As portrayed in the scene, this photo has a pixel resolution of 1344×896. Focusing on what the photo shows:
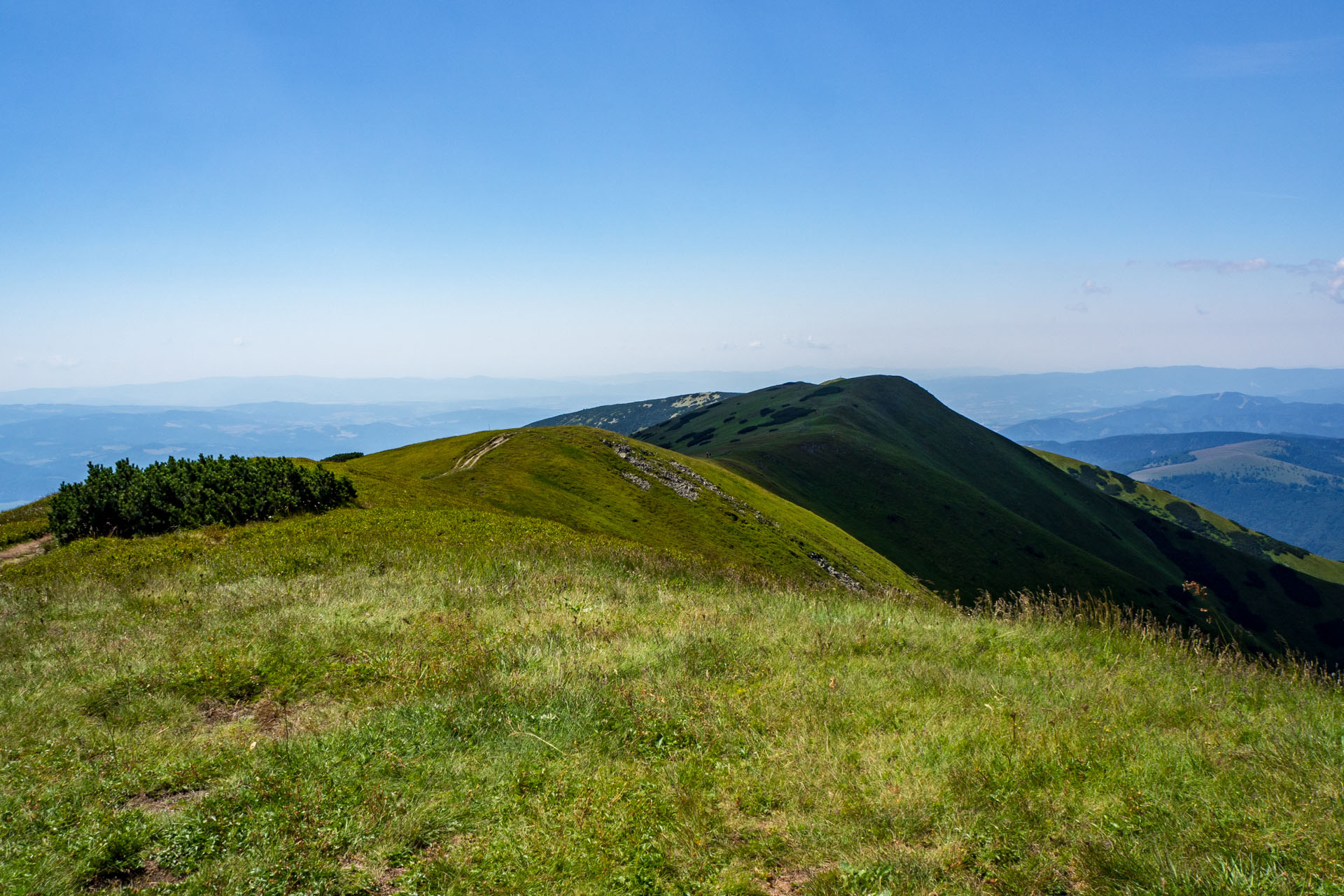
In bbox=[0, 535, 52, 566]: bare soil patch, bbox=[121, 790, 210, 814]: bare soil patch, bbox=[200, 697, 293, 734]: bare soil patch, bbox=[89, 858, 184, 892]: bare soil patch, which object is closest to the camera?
bbox=[89, 858, 184, 892]: bare soil patch

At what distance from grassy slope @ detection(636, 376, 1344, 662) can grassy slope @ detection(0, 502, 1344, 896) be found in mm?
82082

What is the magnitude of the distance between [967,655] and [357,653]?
967cm

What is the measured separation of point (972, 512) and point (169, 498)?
114582mm

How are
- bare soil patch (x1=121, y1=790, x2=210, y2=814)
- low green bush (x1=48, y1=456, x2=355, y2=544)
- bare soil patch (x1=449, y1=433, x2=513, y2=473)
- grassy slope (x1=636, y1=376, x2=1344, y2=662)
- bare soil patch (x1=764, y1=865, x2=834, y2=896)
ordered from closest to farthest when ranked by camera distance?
bare soil patch (x1=764, y1=865, x2=834, y2=896) < bare soil patch (x1=121, y1=790, x2=210, y2=814) < low green bush (x1=48, y1=456, x2=355, y2=544) < bare soil patch (x1=449, y1=433, x2=513, y2=473) < grassy slope (x1=636, y1=376, x2=1344, y2=662)

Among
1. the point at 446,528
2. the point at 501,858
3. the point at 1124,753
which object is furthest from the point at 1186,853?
the point at 446,528

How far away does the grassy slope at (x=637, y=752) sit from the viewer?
17.7ft

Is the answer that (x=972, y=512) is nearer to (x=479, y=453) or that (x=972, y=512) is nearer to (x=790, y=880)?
(x=479, y=453)

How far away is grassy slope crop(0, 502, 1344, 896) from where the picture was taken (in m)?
5.38

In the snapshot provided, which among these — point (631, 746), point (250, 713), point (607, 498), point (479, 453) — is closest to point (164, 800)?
point (250, 713)

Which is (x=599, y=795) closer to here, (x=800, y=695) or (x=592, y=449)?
(x=800, y=695)

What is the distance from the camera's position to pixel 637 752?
24.1 feet

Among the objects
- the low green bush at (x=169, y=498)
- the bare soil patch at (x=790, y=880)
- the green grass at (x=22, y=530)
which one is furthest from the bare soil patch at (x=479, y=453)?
the bare soil patch at (x=790, y=880)

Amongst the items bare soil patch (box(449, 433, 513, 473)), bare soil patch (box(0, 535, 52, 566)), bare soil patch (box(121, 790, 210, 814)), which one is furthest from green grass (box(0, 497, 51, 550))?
bare soil patch (box(449, 433, 513, 473))

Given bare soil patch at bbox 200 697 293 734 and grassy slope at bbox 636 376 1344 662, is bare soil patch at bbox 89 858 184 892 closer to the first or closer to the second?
bare soil patch at bbox 200 697 293 734
